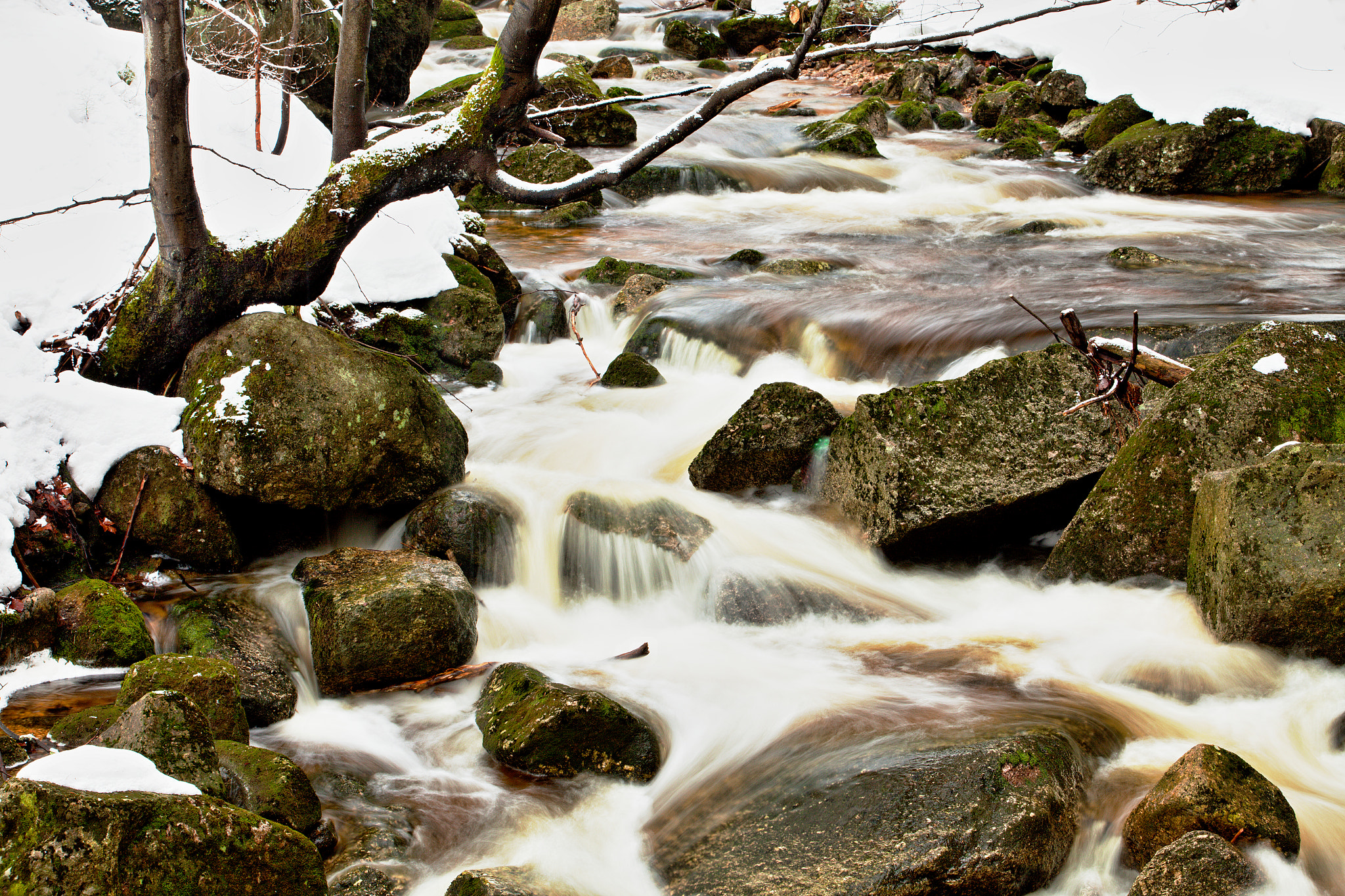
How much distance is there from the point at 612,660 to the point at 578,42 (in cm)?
2414

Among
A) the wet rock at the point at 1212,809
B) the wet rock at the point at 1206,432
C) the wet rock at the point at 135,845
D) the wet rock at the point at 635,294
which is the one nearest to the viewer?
the wet rock at the point at 135,845

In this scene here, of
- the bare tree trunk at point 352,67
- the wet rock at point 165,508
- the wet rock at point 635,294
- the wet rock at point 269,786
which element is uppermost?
the bare tree trunk at point 352,67

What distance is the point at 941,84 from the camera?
1952 centimetres

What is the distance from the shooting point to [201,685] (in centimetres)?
330

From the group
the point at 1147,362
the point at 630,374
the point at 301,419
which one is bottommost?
the point at 630,374

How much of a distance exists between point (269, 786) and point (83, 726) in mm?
717

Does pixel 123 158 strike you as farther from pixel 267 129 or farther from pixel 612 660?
pixel 612 660

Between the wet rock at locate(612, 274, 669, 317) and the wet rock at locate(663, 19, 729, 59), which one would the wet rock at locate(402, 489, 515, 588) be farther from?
the wet rock at locate(663, 19, 729, 59)

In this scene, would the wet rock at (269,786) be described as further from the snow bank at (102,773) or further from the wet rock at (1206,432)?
the wet rock at (1206,432)

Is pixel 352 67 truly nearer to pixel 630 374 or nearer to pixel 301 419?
pixel 630 374

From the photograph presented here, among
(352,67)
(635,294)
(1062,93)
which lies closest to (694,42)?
(1062,93)

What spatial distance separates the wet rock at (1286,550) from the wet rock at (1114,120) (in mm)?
11979

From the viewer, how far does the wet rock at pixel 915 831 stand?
2.80 m

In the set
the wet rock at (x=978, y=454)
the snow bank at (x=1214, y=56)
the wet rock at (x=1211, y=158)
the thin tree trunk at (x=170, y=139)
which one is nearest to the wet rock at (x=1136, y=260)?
the snow bank at (x=1214, y=56)
